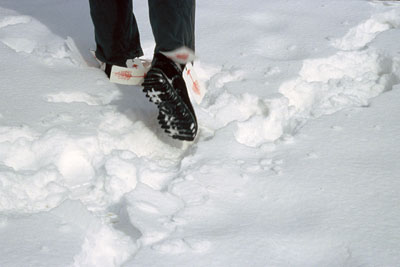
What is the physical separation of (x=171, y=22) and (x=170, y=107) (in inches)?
9.7

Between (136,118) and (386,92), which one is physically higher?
(386,92)

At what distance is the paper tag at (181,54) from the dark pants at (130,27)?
0.5 inches

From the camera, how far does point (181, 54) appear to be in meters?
1.54

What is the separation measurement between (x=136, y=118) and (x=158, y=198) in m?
0.47

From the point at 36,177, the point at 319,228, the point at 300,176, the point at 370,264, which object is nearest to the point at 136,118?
the point at 36,177

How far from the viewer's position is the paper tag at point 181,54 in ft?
4.99

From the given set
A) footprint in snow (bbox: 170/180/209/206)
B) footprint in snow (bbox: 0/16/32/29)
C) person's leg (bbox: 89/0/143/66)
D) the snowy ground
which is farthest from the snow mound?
footprint in snow (bbox: 0/16/32/29)

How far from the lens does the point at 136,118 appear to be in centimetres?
172

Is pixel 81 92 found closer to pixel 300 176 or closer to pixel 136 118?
pixel 136 118

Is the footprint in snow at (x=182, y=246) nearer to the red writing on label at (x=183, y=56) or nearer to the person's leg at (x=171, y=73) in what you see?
the person's leg at (x=171, y=73)

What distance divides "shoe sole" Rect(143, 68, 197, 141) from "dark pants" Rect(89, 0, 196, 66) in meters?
0.11

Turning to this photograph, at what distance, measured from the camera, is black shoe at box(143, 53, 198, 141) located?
1.47 metres

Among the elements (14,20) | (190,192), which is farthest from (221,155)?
(14,20)

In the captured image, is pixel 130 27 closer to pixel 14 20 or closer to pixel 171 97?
pixel 171 97
